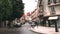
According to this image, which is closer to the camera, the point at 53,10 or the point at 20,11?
the point at 53,10

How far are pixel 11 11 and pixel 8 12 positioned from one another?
1108 mm

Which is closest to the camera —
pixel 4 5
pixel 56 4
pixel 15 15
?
pixel 56 4

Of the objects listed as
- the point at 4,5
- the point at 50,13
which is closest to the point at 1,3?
the point at 4,5

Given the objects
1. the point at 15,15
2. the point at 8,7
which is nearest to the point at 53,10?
the point at 8,7

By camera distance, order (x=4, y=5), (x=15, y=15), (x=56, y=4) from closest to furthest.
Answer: (x=56, y=4) < (x=4, y=5) < (x=15, y=15)

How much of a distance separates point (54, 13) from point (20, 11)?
20.9 meters

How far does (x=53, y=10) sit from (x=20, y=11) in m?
20.6

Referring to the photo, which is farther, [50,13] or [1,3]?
[1,3]

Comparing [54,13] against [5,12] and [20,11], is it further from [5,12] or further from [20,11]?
[20,11]

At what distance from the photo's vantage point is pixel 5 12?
60.2m

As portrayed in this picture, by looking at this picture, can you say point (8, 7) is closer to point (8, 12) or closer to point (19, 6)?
point (8, 12)

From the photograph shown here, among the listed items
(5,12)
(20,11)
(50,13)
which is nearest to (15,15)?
(20,11)

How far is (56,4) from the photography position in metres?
47.9

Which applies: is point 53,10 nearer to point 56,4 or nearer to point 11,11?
point 56,4
